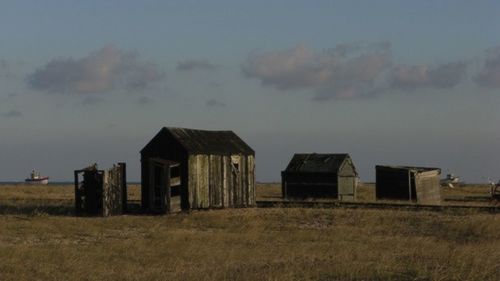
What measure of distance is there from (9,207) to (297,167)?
54.8 ft

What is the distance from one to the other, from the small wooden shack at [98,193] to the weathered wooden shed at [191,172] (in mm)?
1593

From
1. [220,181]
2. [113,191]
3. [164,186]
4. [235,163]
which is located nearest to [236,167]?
[235,163]

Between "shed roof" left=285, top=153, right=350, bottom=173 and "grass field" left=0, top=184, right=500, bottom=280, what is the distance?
1104cm

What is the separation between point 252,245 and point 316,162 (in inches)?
930

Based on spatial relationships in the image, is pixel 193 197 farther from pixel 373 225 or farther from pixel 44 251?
pixel 44 251

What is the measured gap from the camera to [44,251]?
1850 centimetres

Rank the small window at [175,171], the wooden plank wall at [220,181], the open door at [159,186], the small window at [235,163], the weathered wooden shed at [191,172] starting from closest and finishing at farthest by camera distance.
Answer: the open door at [159,186], the weathered wooden shed at [191,172], the wooden plank wall at [220,181], the small window at [175,171], the small window at [235,163]

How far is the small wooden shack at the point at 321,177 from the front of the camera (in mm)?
42656

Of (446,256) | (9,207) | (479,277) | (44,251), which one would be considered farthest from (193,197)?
(479,277)

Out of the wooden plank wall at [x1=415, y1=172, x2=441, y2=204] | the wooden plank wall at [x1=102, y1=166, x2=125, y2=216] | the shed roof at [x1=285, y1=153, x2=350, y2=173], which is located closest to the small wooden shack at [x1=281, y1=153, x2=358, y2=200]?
the shed roof at [x1=285, y1=153, x2=350, y2=173]

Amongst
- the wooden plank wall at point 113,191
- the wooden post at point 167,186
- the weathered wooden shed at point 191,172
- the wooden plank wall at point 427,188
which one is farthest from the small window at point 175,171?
the wooden plank wall at point 427,188

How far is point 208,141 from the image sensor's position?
35156mm

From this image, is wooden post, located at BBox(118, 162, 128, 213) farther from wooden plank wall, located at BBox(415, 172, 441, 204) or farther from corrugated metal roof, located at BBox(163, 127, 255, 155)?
wooden plank wall, located at BBox(415, 172, 441, 204)

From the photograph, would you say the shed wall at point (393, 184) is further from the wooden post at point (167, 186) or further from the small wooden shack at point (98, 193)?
the small wooden shack at point (98, 193)
